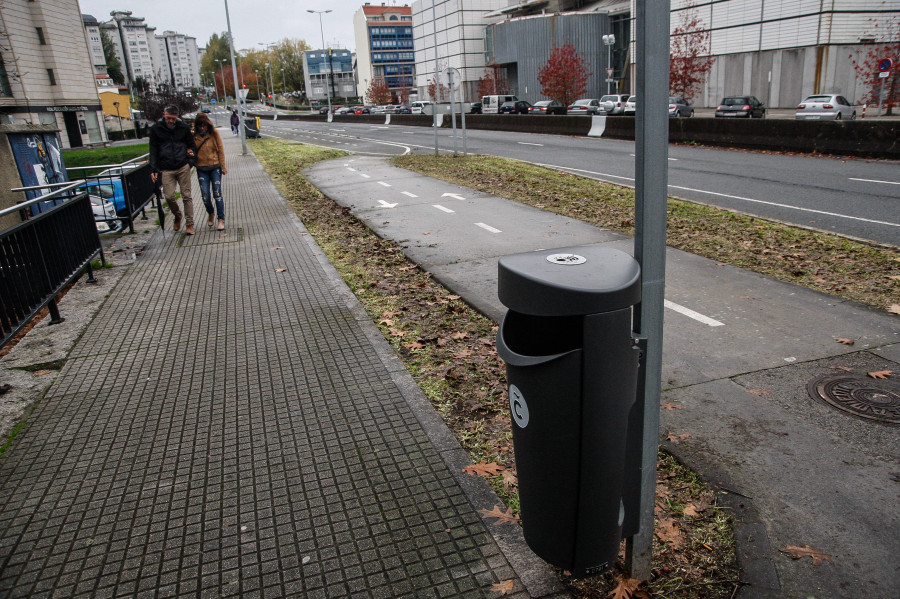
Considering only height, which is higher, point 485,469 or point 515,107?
point 515,107

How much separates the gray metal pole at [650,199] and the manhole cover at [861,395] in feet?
7.29

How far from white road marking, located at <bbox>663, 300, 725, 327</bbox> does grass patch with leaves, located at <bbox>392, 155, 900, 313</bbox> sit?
1505 millimetres

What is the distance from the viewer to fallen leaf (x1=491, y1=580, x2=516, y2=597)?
2727 mm

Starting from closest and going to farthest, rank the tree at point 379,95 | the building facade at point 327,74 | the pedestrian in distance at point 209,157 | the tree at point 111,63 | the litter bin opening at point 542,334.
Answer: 1. the litter bin opening at point 542,334
2. the pedestrian in distance at point 209,157
3. the tree at point 379,95
4. the tree at point 111,63
5. the building facade at point 327,74

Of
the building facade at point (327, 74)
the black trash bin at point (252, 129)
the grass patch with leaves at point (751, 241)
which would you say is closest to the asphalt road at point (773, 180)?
the grass patch with leaves at point (751, 241)

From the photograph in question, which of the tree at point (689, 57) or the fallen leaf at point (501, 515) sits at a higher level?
the tree at point (689, 57)

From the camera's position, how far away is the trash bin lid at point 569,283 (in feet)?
7.10

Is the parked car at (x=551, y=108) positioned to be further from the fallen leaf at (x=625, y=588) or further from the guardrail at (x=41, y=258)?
the fallen leaf at (x=625, y=588)

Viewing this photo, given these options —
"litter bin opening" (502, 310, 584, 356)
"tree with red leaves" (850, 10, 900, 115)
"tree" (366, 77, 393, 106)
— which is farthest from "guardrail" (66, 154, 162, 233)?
"tree" (366, 77, 393, 106)

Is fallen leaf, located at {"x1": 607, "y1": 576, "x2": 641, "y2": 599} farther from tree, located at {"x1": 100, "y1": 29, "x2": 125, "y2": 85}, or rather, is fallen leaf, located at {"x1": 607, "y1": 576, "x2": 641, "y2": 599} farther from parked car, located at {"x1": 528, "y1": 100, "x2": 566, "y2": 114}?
tree, located at {"x1": 100, "y1": 29, "x2": 125, "y2": 85}

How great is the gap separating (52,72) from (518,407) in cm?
6220

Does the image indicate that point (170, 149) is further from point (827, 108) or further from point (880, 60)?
point (827, 108)

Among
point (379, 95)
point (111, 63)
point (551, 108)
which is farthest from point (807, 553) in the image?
point (111, 63)

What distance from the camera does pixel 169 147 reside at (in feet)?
33.8
